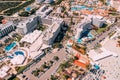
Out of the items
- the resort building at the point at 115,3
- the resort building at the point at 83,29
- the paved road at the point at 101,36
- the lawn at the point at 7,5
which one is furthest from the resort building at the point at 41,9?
the resort building at the point at 115,3

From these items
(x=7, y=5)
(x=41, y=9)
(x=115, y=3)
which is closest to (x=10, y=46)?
(x=41, y=9)

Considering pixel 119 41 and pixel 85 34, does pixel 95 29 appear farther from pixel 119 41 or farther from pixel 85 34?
pixel 119 41

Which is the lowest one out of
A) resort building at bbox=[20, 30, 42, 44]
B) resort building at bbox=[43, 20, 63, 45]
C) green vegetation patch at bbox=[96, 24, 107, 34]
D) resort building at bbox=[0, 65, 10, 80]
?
resort building at bbox=[0, 65, 10, 80]

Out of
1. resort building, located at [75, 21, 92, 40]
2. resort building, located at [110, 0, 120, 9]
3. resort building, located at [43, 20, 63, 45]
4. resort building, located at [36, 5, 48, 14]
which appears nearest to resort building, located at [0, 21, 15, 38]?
resort building, located at [36, 5, 48, 14]

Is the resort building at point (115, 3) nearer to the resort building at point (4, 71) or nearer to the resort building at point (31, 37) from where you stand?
the resort building at point (31, 37)

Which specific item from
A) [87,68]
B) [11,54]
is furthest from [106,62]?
[11,54]

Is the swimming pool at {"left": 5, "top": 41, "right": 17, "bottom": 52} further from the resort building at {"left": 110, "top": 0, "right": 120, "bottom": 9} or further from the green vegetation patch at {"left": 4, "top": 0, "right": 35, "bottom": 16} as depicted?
the resort building at {"left": 110, "top": 0, "right": 120, "bottom": 9}
